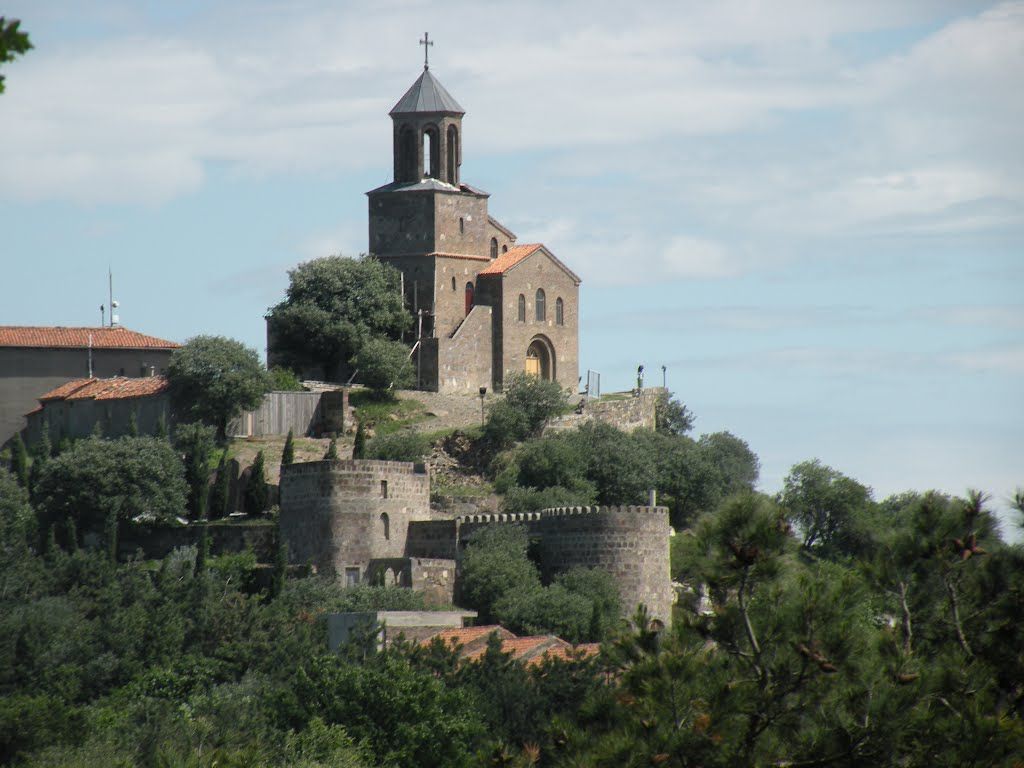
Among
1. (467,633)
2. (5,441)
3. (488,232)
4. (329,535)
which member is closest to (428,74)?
(488,232)

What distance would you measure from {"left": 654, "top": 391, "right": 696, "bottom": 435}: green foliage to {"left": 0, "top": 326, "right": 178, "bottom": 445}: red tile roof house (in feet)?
52.7

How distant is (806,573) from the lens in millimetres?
24438

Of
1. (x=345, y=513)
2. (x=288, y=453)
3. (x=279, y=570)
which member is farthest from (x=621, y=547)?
(x=288, y=453)

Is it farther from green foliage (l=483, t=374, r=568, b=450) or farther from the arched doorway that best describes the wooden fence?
the arched doorway

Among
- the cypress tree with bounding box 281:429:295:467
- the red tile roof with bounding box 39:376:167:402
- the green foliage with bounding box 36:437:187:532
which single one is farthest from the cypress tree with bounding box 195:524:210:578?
the red tile roof with bounding box 39:376:167:402

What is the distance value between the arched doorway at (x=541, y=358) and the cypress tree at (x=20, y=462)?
16004 mm

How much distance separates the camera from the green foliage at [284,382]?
6656 centimetres

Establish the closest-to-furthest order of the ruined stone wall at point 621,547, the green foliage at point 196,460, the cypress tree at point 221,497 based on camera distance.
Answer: the ruined stone wall at point 621,547, the green foliage at point 196,460, the cypress tree at point 221,497

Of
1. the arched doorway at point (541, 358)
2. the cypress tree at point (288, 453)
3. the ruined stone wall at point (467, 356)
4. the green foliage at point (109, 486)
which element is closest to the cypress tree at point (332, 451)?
the cypress tree at point (288, 453)

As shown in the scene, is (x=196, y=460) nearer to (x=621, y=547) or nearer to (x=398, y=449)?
(x=398, y=449)

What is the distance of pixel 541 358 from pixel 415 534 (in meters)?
17.2

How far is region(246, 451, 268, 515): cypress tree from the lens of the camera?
62.0 m

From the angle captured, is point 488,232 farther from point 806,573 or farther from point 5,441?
point 806,573

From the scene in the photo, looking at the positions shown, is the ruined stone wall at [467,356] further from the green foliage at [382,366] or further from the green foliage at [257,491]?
the green foliage at [257,491]
